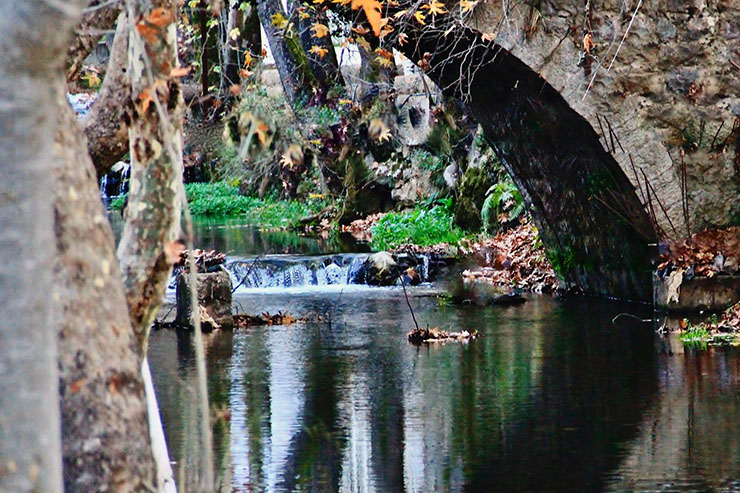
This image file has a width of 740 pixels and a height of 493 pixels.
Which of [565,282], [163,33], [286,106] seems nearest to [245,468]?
[163,33]

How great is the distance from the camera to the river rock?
11.2m

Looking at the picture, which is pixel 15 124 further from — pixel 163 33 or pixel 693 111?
pixel 693 111

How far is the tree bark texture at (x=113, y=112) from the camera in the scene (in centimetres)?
421

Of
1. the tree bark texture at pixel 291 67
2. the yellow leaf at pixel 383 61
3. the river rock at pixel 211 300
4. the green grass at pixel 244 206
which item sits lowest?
the river rock at pixel 211 300

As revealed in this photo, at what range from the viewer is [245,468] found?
6168 mm

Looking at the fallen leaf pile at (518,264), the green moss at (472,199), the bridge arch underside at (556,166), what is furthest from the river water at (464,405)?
the green moss at (472,199)

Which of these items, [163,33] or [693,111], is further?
[693,111]

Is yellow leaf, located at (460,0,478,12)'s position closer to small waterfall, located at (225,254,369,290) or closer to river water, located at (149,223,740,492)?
river water, located at (149,223,740,492)

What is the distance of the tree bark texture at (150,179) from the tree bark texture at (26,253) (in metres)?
1.62

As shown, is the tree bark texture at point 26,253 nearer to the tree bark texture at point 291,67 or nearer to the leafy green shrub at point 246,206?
the tree bark texture at point 291,67

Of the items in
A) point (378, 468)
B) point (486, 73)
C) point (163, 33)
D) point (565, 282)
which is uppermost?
point (486, 73)

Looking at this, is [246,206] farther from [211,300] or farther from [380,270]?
[211,300]

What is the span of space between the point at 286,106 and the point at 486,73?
10.4 m

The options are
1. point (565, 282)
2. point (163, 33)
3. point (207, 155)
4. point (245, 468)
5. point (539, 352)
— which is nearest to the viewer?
point (163, 33)
